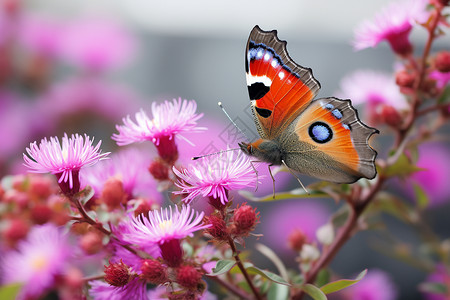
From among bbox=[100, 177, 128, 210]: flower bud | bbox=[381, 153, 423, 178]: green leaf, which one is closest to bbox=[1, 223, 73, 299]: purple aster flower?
bbox=[100, 177, 128, 210]: flower bud

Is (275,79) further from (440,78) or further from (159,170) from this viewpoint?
(440,78)

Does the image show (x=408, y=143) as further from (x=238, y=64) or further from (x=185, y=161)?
(x=238, y=64)

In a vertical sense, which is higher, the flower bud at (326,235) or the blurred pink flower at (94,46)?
the blurred pink flower at (94,46)

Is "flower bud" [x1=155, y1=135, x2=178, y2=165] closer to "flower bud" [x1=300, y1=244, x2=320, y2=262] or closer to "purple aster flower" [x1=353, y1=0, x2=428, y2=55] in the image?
"flower bud" [x1=300, y1=244, x2=320, y2=262]

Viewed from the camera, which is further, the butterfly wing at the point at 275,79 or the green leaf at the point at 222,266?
the butterfly wing at the point at 275,79

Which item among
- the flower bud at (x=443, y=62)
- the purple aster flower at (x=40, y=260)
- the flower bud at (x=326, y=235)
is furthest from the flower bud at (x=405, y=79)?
the purple aster flower at (x=40, y=260)

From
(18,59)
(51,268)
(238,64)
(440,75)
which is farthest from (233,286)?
(238,64)

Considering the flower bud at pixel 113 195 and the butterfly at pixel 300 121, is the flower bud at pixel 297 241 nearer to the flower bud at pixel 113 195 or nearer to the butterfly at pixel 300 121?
the butterfly at pixel 300 121
